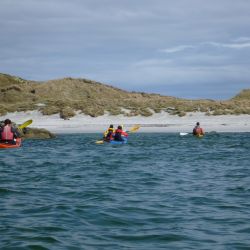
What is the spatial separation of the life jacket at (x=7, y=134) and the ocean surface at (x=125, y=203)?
12.9ft

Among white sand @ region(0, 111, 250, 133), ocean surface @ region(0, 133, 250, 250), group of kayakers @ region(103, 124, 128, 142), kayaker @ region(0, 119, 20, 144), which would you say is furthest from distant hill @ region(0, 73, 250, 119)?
ocean surface @ region(0, 133, 250, 250)

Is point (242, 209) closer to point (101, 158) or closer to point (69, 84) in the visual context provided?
point (101, 158)

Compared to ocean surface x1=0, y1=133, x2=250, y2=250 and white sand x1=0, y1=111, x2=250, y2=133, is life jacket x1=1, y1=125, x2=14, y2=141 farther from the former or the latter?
white sand x1=0, y1=111, x2=250, y2=133

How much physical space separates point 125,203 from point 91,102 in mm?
42359

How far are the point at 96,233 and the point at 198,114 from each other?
39.1 metres

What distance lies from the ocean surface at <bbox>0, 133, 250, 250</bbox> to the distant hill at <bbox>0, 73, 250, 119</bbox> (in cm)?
2706

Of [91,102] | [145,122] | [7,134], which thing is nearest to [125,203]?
[7,134]

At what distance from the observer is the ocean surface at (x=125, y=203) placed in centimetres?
761

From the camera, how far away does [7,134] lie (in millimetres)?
23969

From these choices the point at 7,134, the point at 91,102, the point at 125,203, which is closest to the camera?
the point at 125,203

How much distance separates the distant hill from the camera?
4719cm

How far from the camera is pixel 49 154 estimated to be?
74.6 ft

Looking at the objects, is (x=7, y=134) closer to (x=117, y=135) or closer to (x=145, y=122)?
(x=117, y=135)

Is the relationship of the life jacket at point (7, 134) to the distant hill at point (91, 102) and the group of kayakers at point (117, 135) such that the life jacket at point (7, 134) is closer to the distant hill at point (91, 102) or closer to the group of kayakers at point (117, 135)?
the group of kayakers at point (117, 135)
